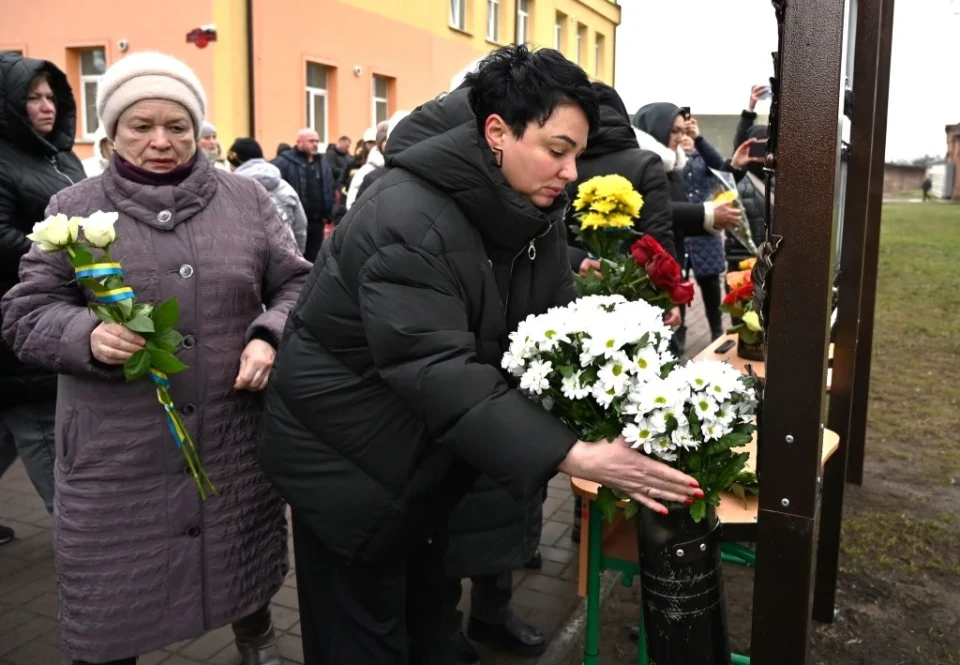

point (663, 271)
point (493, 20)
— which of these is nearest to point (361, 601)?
point (663, 271)

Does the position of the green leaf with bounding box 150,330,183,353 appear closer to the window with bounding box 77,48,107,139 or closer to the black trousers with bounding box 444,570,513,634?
the black trousers with bounding box 444,570,513,634

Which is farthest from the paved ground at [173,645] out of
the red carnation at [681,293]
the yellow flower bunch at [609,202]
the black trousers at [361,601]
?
the yellow flower bunch at [609,202]

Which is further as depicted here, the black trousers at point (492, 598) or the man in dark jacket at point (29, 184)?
the man in dark jacket at point (29, 184)

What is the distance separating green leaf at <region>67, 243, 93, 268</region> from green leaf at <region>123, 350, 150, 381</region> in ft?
0.82

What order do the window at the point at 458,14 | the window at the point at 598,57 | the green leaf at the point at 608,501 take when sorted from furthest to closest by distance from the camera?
the window at the point at 458,14 → the window at the point at 598,57 → the green leaf at the point at 608,501

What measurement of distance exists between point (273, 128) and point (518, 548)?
515 inches

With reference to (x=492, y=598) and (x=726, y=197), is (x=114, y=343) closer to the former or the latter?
(x=492, y=598)

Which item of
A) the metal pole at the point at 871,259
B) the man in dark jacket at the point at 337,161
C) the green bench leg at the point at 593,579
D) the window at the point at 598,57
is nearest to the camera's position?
the green bench leg at the point at 593,579

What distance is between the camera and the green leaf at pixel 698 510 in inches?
66.6

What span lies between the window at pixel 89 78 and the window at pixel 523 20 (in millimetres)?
11247

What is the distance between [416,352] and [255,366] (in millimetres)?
883

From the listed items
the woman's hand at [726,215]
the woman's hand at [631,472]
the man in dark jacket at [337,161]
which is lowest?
the woman's hand at [631,472]

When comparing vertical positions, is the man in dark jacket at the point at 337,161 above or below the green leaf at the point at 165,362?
above

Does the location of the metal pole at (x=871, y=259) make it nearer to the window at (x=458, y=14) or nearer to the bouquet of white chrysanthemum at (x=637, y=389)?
the bouquet of white chrysanthemum at (x=637, y=389)
